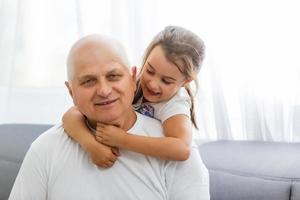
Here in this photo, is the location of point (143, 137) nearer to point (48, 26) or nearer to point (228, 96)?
point (228, 96)

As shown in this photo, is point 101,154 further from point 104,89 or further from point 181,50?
point 181,50

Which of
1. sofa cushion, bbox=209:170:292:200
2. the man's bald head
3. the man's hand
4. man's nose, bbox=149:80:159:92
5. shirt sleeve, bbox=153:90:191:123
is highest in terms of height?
the man's bald head

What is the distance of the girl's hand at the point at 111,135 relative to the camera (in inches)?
52.8

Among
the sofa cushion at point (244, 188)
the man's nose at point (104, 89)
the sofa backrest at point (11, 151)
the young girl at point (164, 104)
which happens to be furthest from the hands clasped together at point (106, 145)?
the sofa backrest at point (11, 151)

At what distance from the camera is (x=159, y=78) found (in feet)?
5.01

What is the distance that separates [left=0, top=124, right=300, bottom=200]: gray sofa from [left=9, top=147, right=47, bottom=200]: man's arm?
0.62m

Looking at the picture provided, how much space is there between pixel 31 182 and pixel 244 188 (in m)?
0.73

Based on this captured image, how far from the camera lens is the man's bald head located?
1.34 metres

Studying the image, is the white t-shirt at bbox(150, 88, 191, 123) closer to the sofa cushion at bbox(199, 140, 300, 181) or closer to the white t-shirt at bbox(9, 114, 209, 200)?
the white t-shirt at bbox(9, 114, 209, 200)

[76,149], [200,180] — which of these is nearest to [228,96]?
[200,180]

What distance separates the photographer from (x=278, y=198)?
1512 millimetres

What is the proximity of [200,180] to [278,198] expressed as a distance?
1.05 ft

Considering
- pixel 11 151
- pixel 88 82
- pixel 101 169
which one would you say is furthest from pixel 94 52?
pixel 11 151

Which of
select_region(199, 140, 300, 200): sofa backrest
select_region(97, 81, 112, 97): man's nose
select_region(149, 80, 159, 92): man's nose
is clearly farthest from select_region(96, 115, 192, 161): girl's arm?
select_region(199, 140, 300, 200): sofa backrest
